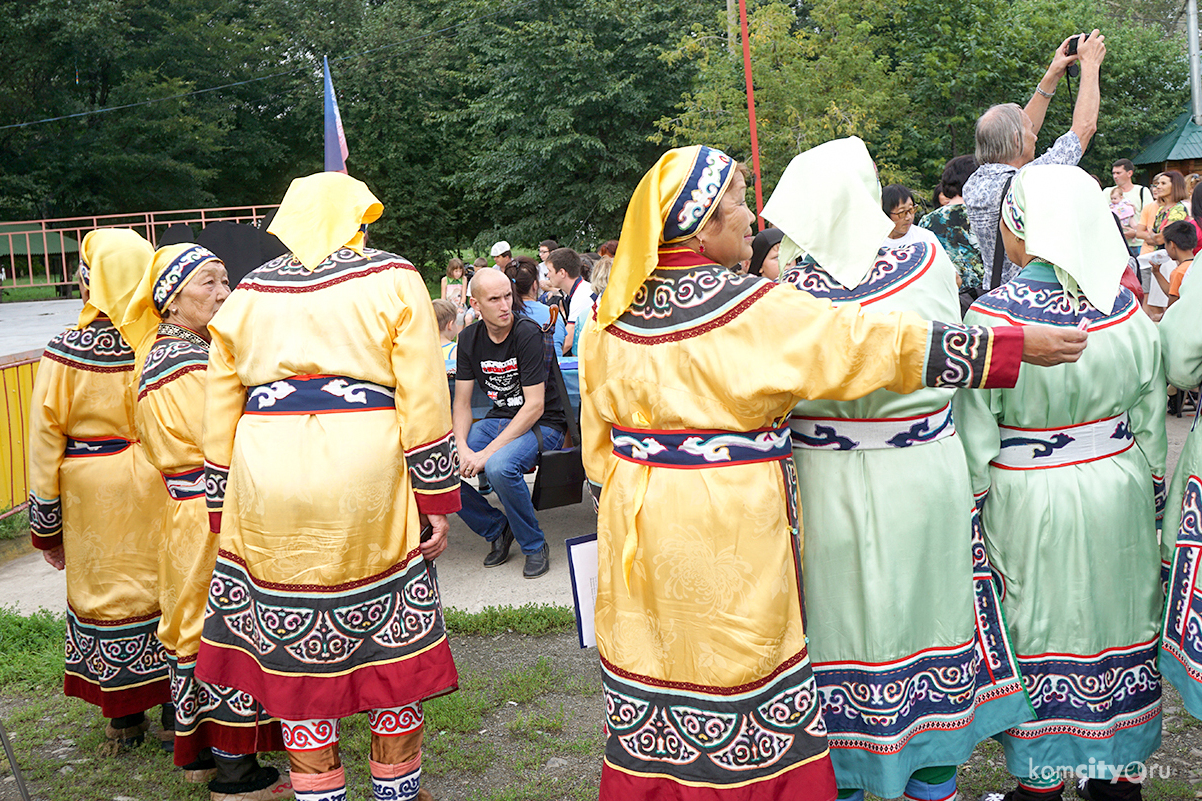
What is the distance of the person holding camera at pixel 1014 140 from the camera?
4.01m

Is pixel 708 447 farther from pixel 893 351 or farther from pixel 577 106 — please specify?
pixel 577 106

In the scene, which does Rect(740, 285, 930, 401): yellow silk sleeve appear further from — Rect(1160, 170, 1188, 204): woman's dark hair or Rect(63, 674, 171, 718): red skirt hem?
Rect(1160, 170, 1188, 204): woman's dark hair

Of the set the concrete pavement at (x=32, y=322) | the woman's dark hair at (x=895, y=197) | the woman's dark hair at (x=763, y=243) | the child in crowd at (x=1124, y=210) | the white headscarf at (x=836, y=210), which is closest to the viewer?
the white headscarf at (x=836, y=210)

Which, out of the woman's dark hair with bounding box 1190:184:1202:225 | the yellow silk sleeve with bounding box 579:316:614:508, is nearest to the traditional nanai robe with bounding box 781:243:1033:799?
the yellow silk sleeve with bounding box 579:316:614:508

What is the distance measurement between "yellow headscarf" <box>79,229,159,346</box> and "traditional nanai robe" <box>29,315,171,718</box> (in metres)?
0.13

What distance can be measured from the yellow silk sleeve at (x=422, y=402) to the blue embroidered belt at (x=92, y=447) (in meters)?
1.56

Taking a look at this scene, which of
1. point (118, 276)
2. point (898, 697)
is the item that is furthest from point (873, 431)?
point (118, 276)

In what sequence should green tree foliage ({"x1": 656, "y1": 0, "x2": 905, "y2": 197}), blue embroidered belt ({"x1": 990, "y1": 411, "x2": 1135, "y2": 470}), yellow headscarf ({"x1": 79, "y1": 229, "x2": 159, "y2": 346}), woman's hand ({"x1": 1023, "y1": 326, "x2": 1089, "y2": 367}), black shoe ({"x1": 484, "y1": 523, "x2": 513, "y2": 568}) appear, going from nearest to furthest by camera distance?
1. woman's hand ({"x1": 1023, "y1": 326, "x2": 1089, "y2": 367})
2. blue embroidered belt ({"x1": 990, "y1": 411, "x2": 1135, "y2": 470})
3. yellow headscarf ({"x1": 79, "y1": 229, "x2": 159, "y2": 346})
4. black shoe ({"x1": 484, "y1": 523, "x2": 513, "y2": 568})
5. green tree foliage ({"x1": 656, "y1": 0, "x2": 905, "y2": 197})

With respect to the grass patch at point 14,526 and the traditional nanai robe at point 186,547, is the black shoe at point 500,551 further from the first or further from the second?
the grass patch at point 14,526

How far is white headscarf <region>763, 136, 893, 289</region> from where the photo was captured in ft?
8.49

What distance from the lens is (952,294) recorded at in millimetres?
2691

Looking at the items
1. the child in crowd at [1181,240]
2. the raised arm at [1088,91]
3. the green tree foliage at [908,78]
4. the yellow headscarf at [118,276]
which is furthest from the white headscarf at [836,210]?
the green tree foliage at [908,78]

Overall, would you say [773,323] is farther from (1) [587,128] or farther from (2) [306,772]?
(1) [587,128]

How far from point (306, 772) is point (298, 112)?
29365 mm
